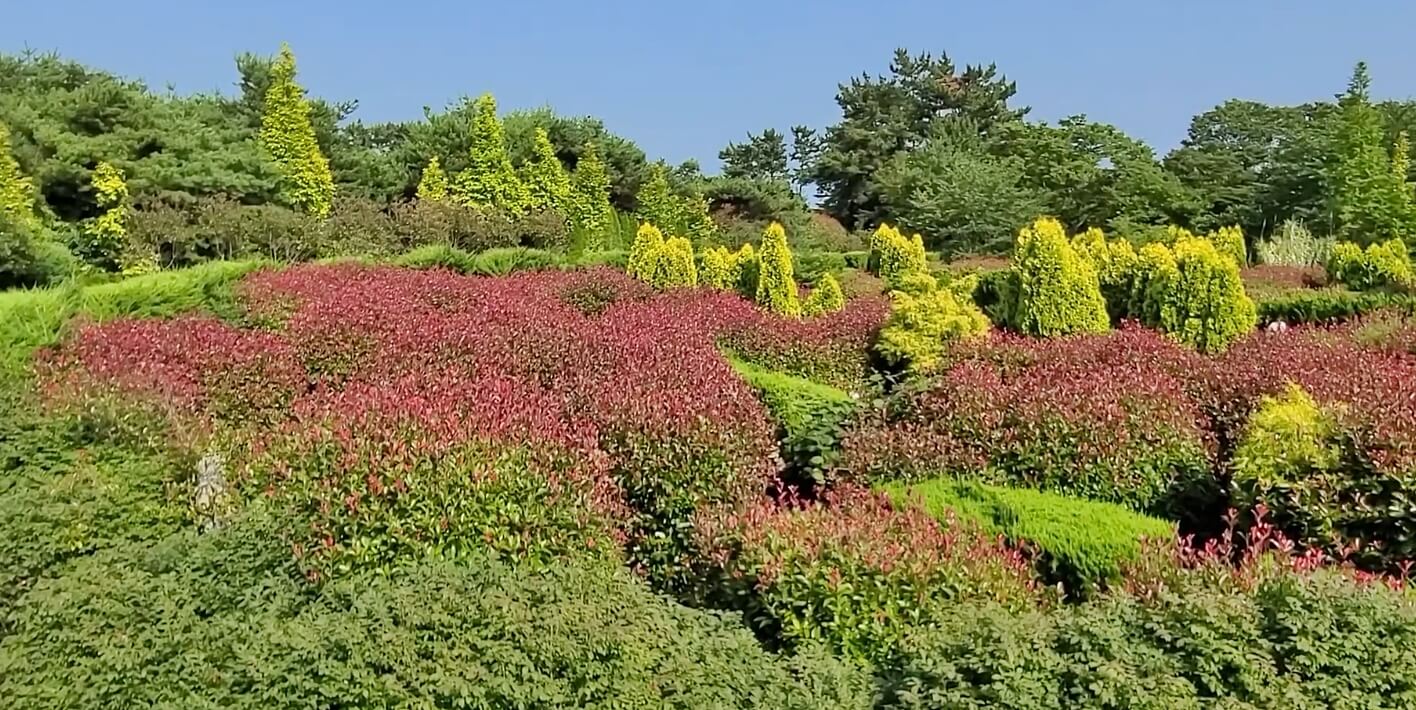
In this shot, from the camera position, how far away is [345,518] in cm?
388

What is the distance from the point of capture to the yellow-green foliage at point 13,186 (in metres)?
13.7

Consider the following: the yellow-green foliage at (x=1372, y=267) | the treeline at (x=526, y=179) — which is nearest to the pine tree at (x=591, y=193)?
the treeline at (x=526, y=179)

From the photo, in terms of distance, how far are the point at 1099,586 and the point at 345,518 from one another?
2.89 m

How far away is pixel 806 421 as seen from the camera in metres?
5.38

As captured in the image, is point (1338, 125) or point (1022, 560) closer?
point (1022, 560)

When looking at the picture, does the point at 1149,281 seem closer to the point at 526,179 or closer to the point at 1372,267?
the point at 1372,267

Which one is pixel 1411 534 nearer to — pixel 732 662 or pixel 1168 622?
pixel 1168 622

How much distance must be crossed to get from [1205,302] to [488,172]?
16.2 meters

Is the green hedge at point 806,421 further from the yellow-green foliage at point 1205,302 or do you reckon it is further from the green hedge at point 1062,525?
the yellow-green foliage at point 1205,302

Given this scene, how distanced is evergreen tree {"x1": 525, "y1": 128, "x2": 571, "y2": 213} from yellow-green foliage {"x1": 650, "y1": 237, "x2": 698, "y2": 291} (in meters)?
11.0

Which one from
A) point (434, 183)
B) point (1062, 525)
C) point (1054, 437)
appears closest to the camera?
point (1062, 525)

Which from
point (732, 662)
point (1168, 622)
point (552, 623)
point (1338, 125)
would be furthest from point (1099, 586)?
point (1338, 125)

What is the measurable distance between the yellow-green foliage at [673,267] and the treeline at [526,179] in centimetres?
566

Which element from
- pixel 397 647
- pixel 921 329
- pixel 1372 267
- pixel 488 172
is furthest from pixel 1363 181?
pixel 397 647
